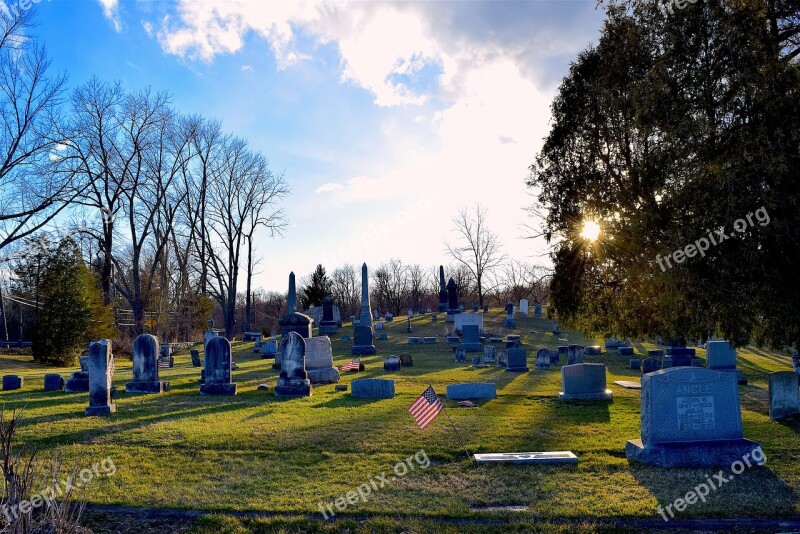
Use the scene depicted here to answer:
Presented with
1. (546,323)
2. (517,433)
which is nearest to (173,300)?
(546,323)

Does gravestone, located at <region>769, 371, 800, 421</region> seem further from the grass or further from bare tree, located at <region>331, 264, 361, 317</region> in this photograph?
bare tree, located at <region>331, 264, 361, 317</region>

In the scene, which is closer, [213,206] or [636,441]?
[636,441]

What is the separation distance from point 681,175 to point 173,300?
3821cm

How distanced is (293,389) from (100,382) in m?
4.43

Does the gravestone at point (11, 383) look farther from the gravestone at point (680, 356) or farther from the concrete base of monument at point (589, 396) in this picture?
the gravestone at point (680, 356)

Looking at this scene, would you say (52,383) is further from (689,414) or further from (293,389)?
(689,414)

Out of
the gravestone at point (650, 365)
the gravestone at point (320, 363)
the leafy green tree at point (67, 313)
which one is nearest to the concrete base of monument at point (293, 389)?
the gravestone at point (320, 363)

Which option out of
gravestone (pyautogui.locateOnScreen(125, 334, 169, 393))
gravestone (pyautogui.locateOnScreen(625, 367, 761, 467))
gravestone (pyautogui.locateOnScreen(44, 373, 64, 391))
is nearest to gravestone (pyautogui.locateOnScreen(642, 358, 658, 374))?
gravestone (pyautogui.locateOnScreen(625, 367, 761, 467))

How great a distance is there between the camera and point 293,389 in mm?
13578

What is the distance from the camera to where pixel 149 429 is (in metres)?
9.66

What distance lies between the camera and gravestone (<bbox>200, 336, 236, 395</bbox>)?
1370cm

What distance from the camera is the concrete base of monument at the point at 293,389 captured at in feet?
44.5

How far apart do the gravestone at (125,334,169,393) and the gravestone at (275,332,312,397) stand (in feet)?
11.4

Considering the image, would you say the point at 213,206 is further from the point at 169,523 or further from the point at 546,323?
the point at 169,523
